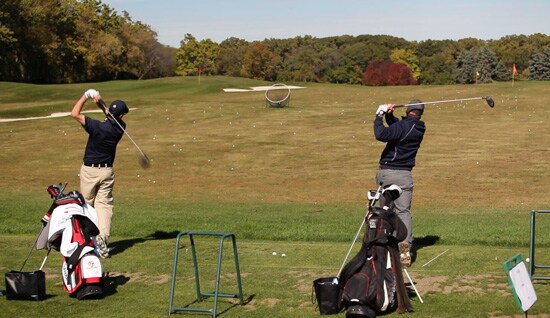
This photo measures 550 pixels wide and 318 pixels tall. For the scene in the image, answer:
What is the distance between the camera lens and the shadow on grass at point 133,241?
48.4ft

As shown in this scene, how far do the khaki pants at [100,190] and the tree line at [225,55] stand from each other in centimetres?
5877

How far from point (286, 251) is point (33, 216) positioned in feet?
25.4

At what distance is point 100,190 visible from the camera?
1422 centimetres

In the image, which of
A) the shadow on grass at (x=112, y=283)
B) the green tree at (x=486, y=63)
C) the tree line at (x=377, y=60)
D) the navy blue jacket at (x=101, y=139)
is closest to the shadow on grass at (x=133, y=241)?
the navy blue jacket at (x=101, y=139)

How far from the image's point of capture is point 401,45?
159250 millimetres

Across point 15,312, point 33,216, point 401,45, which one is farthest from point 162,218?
point 401,45

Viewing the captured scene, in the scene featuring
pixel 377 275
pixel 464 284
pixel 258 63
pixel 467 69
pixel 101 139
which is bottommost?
pixel 467 69

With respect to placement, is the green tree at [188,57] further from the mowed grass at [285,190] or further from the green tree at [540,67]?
the mowed grass at [285,190]

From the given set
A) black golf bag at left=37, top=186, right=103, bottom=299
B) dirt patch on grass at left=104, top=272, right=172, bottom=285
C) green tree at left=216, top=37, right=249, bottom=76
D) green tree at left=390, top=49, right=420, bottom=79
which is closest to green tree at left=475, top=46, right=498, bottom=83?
green tree at left=390, top=49, right=420, bottom=79

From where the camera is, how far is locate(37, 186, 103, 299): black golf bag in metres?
11.0

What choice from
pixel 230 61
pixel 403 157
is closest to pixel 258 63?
pixel 230 61

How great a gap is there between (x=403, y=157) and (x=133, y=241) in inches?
215

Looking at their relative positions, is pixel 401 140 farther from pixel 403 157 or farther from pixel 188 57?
pixel 188 57

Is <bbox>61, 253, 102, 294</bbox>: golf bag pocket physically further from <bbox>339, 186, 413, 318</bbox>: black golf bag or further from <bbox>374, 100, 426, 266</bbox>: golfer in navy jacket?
<bbox>374, 100, 426, 266</bbox>: golfer in navy jacket
